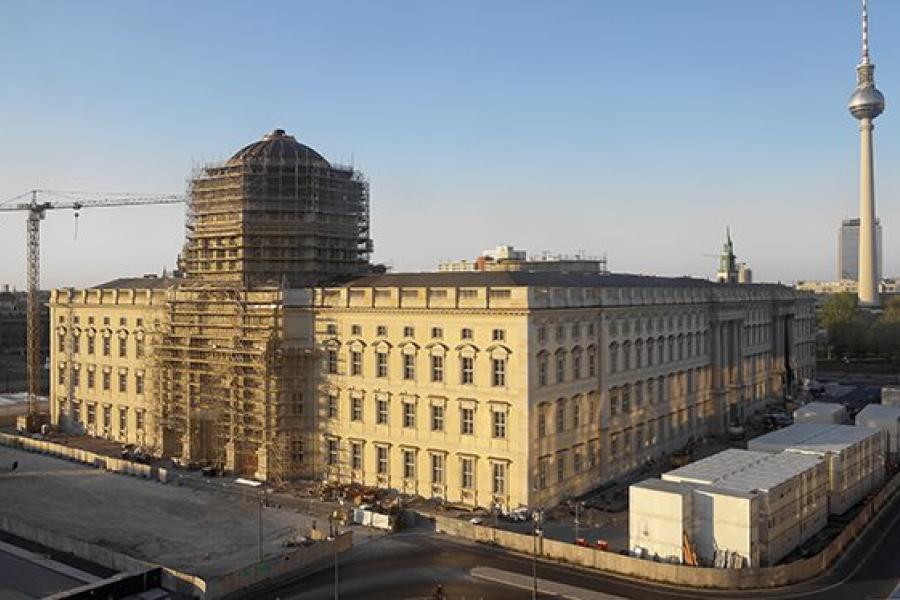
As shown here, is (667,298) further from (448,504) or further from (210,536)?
(210,536)

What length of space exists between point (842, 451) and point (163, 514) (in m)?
47.1

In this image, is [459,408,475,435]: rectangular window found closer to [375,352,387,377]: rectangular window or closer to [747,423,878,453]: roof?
[375,352,387,377]: rectangular window

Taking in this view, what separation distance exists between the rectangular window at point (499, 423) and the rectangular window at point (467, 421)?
6.20 ft

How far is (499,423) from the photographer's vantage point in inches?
2179

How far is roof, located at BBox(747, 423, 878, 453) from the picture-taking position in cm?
5722

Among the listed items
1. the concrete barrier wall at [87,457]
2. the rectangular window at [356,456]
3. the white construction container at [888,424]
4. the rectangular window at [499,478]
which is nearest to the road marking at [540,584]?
the rectangular window at [499,478]

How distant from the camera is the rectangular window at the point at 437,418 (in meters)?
58.4

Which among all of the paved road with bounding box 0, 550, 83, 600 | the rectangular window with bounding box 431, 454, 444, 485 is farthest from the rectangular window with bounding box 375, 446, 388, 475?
the paved road with bounding box 0, 550, 83, 600

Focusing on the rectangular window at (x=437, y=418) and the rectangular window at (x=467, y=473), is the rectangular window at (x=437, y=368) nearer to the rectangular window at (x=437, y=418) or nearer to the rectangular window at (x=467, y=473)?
the rectangular window at (x=437, y=418)

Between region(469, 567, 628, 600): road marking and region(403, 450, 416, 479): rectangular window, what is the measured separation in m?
15.7

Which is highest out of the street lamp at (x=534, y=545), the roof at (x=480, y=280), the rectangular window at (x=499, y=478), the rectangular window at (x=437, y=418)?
the roof at (x=480, y=280)

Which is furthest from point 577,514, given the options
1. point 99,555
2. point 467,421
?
point 99,555

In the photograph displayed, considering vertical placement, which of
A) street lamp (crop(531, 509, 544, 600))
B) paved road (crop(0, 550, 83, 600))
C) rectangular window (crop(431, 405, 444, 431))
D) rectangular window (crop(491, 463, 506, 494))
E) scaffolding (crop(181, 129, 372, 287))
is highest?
scaffolding (crop(181, 129, 372, 287))

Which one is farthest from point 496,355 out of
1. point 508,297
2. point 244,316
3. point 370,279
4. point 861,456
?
point 861,456
